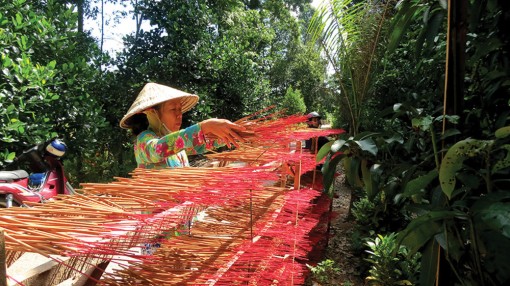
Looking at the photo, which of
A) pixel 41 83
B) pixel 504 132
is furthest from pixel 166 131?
pixel 41 83

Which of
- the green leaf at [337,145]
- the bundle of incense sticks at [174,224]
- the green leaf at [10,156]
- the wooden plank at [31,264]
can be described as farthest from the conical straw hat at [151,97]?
the green leaf at [10,156]

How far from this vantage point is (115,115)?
4.95 metres

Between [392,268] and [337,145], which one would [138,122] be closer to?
[337,145]

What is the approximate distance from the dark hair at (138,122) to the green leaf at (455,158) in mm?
1514

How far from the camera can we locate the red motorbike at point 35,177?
2.73 meters

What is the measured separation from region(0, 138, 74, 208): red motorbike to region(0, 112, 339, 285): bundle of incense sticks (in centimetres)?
200

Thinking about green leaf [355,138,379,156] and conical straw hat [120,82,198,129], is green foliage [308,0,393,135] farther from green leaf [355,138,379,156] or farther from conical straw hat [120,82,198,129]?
green leaf [355,138,379,156]

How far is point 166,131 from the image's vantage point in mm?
1749

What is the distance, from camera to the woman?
1172 millimetres

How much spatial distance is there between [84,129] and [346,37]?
10.8 feet

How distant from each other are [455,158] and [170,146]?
986 millimetres

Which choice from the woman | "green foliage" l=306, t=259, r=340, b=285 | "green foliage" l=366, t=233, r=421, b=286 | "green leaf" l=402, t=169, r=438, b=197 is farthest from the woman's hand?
"green foliage" l=306, t=259, r=340, b=285

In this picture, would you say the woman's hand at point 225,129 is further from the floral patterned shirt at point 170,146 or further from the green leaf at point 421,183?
the green leaf at point 421,183

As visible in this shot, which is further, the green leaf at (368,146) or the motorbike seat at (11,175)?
the motorbike seat at (11,175)
